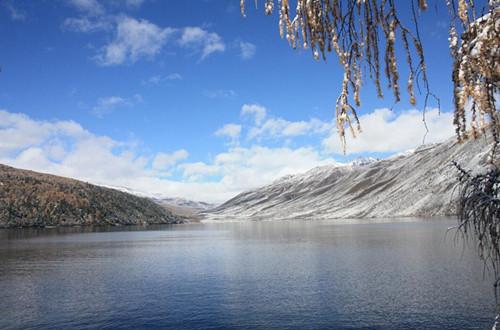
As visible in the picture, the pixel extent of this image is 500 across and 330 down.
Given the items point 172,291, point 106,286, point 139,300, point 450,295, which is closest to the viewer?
point 450,295

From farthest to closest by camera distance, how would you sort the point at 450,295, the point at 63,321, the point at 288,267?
1. the point at 288,267
2. the point at 450,295
3. the point at 63,321

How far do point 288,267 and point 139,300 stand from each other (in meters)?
22.3

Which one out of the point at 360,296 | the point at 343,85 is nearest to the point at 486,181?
the point at 343,85

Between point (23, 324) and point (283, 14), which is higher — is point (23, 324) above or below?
below

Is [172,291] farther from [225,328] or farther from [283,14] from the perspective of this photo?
[283,14]

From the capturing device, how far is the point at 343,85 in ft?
18.7

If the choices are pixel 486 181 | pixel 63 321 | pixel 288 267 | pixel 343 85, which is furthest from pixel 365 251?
pixel 343 85

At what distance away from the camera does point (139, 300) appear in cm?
3841

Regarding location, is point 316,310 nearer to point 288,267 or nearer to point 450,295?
point 450,295

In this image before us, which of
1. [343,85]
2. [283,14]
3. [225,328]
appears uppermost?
[283,14]

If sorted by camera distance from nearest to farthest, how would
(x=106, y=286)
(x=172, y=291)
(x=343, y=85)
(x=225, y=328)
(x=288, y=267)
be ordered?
1. (x=343, y=85)
2. (x=225, y=328)
3. (x=172, y=291)
4. (x=106, y=286)
5. (x=288, y=267)

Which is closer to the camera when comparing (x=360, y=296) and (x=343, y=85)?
(x=343, y=85)

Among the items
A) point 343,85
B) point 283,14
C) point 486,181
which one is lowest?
point 486,181

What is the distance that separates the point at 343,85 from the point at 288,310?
99.4ft
